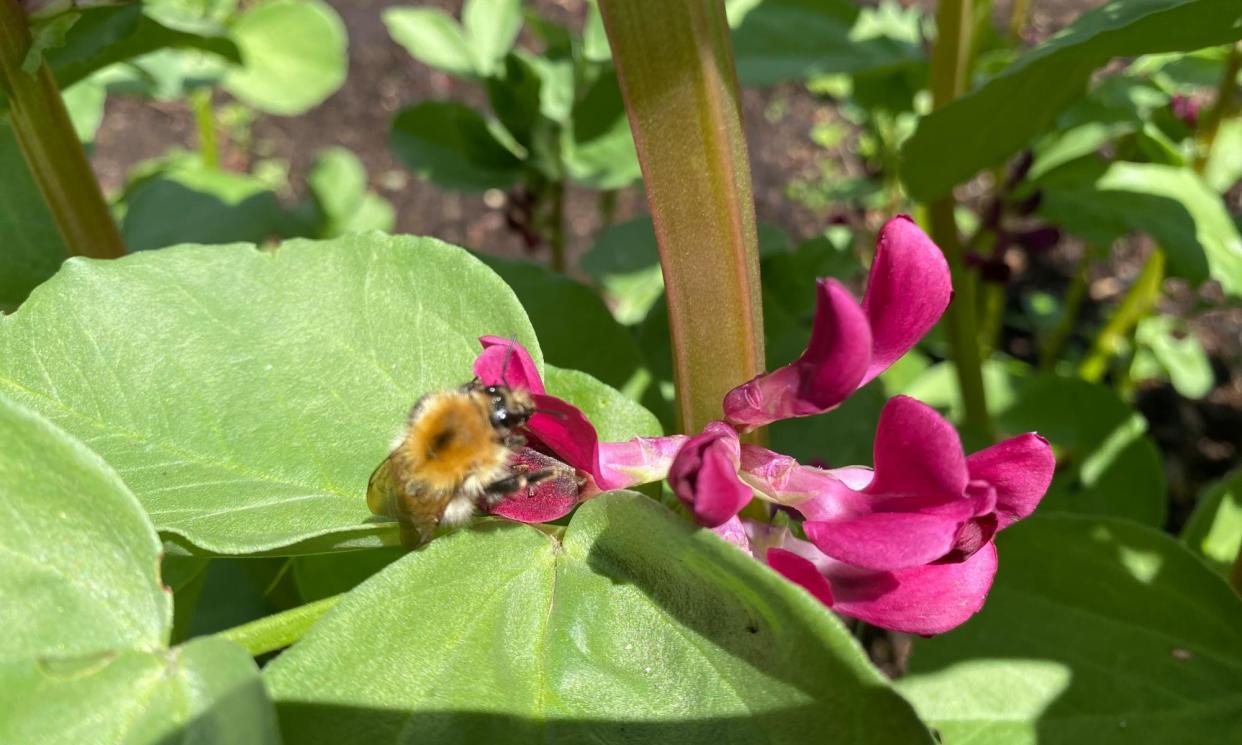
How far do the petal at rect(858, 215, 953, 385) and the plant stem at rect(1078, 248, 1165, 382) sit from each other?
1418 mm

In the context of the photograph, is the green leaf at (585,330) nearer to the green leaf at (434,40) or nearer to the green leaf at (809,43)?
the green leaf at (809,43)

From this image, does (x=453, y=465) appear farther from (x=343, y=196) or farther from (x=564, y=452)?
(x=343, y=196)

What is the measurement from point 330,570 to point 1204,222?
137 centimetres

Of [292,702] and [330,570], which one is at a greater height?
[292,702]

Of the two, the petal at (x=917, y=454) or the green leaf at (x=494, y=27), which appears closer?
the petal at (x=917, y=454)

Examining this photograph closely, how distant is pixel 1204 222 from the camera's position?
1.63 meters

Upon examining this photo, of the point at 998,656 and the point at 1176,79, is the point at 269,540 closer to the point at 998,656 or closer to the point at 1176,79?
the point at 998,656

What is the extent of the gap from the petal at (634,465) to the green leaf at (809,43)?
0.88 m

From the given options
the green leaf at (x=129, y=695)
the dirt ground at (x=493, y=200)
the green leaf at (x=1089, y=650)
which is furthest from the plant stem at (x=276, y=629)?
the dirt ground at (x=493, y=200)

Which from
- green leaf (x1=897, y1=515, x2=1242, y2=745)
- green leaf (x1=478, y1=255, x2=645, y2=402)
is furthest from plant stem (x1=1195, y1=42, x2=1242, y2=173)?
green leaf (x1=478, y1=255, x2=645, y2=402)

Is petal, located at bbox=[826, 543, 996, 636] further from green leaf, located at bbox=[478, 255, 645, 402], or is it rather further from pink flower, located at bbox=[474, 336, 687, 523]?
green leaf, located at bbox=[478, 255, 645, 402]

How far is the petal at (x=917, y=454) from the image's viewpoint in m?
0.64

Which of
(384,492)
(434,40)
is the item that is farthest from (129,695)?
(434,40)

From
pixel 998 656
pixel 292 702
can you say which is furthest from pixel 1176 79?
pixel 292 702
